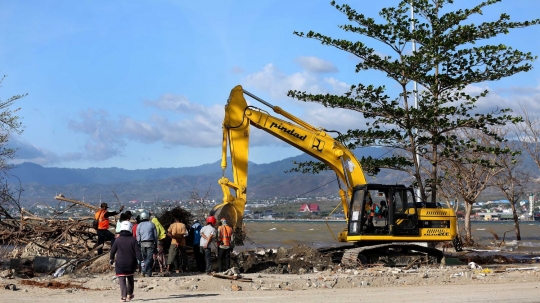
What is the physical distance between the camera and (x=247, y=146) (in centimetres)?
2123

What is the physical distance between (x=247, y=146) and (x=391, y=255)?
17.4 feet

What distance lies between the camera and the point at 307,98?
86.9 ft

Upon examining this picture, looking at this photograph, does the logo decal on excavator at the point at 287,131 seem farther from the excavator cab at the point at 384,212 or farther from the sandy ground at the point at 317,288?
the sandy ground at the point at 317,288

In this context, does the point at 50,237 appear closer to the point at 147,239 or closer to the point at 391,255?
the point at 147,239

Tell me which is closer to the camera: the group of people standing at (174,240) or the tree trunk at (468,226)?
the group of people standing at (174,240)

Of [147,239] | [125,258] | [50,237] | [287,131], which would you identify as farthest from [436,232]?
[50,237]

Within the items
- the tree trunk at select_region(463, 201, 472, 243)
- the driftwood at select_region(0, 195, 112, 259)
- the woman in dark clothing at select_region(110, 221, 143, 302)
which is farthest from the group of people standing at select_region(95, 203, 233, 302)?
the tree trunk at select_region(463, 201, 472, 243)

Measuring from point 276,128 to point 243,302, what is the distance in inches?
312

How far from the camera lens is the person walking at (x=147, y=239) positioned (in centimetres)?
1825

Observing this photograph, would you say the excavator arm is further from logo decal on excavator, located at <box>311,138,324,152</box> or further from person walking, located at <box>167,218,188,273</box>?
person walking, located at <box>167,218,188,273</box>

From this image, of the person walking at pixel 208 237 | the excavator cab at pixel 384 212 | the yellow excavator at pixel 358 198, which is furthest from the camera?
the excavator cab at pixel 384 212

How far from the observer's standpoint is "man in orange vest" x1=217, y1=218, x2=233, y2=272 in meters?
19.6

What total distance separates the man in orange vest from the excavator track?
3635 millimetres

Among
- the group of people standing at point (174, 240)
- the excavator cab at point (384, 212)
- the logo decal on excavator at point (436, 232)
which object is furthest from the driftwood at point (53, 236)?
the logo decal on excavator at point (436, 232)
